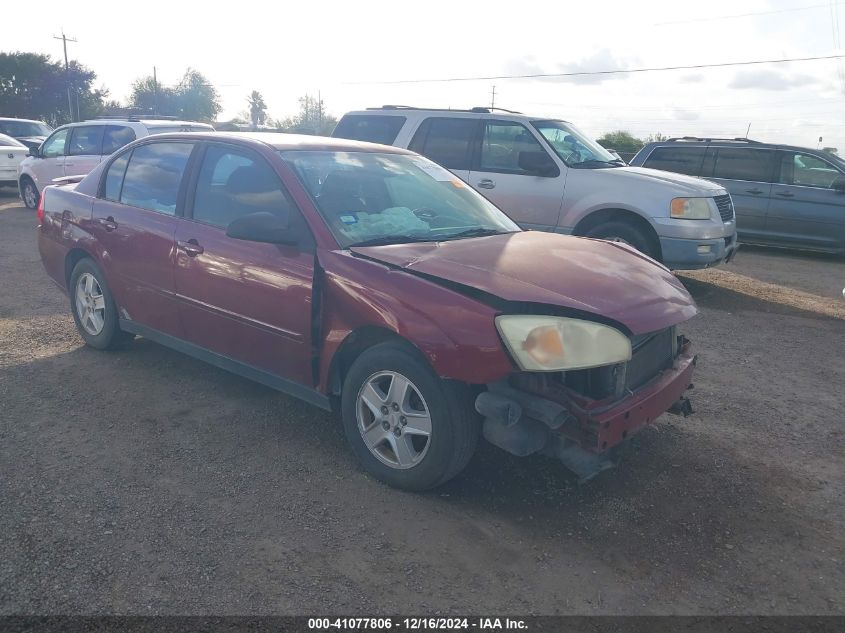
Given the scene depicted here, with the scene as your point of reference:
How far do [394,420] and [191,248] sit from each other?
1881 millimetres

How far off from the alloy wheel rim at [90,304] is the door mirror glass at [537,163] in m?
4.73

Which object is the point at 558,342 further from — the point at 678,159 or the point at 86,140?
the point at 86,140

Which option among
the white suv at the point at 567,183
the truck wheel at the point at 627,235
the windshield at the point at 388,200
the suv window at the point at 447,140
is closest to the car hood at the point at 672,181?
the white suv at the point at 567,183

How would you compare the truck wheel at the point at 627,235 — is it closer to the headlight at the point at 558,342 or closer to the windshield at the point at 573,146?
the windshield at the point at 573,146

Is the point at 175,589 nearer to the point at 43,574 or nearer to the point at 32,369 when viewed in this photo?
the point at 43,574

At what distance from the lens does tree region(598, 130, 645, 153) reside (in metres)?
34.4

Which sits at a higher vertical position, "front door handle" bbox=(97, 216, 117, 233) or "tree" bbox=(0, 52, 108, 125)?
"tree" bbox=(0, 52, 108, 125)

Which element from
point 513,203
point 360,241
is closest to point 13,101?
point 513,203

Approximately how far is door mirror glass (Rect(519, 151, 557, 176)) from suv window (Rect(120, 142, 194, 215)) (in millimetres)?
4310

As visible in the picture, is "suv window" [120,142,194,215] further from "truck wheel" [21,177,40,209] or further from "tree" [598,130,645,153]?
"tree" [598,130,645,153]

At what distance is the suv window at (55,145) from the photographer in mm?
13320

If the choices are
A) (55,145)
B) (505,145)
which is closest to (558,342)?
(505,145)

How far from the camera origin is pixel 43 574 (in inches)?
114

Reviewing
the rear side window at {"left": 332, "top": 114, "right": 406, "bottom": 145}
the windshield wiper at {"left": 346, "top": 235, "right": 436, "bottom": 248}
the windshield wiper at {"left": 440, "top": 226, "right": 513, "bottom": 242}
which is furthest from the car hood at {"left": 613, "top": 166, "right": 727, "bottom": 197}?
the windshield wiper at {"left": 346, "top": 235, "right": 436, "bottom": 248}
